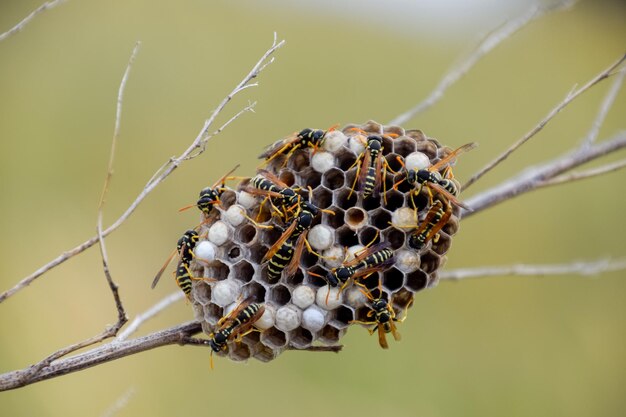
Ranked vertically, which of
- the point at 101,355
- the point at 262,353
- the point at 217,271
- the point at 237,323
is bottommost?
the point at 262,353

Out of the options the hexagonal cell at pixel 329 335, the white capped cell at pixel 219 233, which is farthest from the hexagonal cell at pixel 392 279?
the white capped cell at pixel 219 233

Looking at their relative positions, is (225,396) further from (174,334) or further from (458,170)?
(174,334)

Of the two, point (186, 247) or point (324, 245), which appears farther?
point (186, 247)

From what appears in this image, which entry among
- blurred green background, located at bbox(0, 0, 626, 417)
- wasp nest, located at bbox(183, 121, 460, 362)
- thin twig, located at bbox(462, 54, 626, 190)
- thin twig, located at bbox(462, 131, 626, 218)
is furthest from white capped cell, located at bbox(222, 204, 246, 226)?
blurred green background, located at bbox(0, 0, 626, 417)

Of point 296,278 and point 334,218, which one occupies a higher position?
point 334,218

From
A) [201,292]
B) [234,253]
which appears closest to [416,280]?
[234,253]

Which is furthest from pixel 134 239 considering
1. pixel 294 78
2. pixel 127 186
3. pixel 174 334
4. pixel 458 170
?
pixel 174 334

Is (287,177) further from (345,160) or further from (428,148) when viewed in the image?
(428,148)

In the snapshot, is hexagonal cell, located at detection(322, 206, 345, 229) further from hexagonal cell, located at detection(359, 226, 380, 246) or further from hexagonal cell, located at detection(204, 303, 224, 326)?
hexagonal cell, located at detection(204, 303, 224, 326)
